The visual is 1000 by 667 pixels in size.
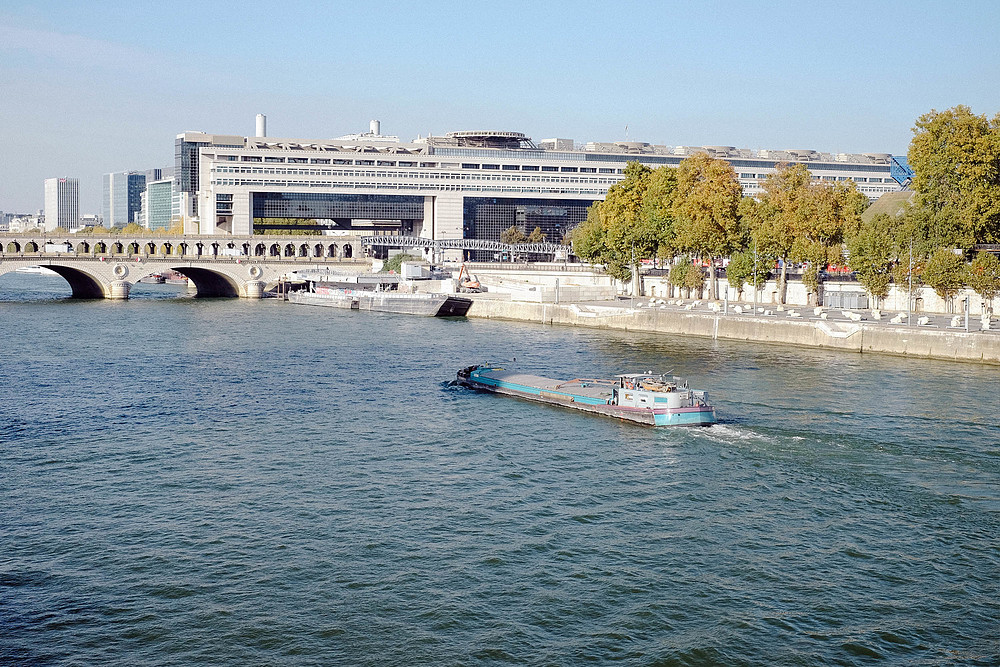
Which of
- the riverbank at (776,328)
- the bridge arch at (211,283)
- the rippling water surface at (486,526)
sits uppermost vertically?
the bridge arch at (211,283)

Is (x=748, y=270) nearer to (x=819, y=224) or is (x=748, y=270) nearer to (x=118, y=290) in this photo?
(x=819, y=224)

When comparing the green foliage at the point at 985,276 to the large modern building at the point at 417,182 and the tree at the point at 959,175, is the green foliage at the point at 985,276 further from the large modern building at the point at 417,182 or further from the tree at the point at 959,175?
the large modern building at the point at 417,182

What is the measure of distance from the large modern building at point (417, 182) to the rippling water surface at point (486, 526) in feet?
391


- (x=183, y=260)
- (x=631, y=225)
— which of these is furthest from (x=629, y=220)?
(x=183, y=260)

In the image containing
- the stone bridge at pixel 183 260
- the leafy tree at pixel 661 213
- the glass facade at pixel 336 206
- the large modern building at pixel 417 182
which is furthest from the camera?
the glass facade at pixel 336 206

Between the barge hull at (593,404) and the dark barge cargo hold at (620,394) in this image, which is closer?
the barge hull at (593,404)

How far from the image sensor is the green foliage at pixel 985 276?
69312mm

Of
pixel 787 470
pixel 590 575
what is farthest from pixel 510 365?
pixel 590 575

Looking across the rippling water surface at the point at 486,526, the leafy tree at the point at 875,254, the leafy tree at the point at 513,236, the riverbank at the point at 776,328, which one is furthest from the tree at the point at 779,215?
the leafy tree at the point at 513,236

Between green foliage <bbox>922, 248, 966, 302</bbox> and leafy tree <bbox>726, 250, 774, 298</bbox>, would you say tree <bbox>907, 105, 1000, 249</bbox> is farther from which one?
leafy tree <bbox>726, 250, 774, 298</bbox>

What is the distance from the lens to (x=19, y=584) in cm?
2342

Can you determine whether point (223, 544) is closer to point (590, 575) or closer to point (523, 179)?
point (590, 575)

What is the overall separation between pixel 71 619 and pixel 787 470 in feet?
69.5

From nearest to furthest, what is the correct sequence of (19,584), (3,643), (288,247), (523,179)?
(3,643) → (19,584) → (288,247) → (523,179)
